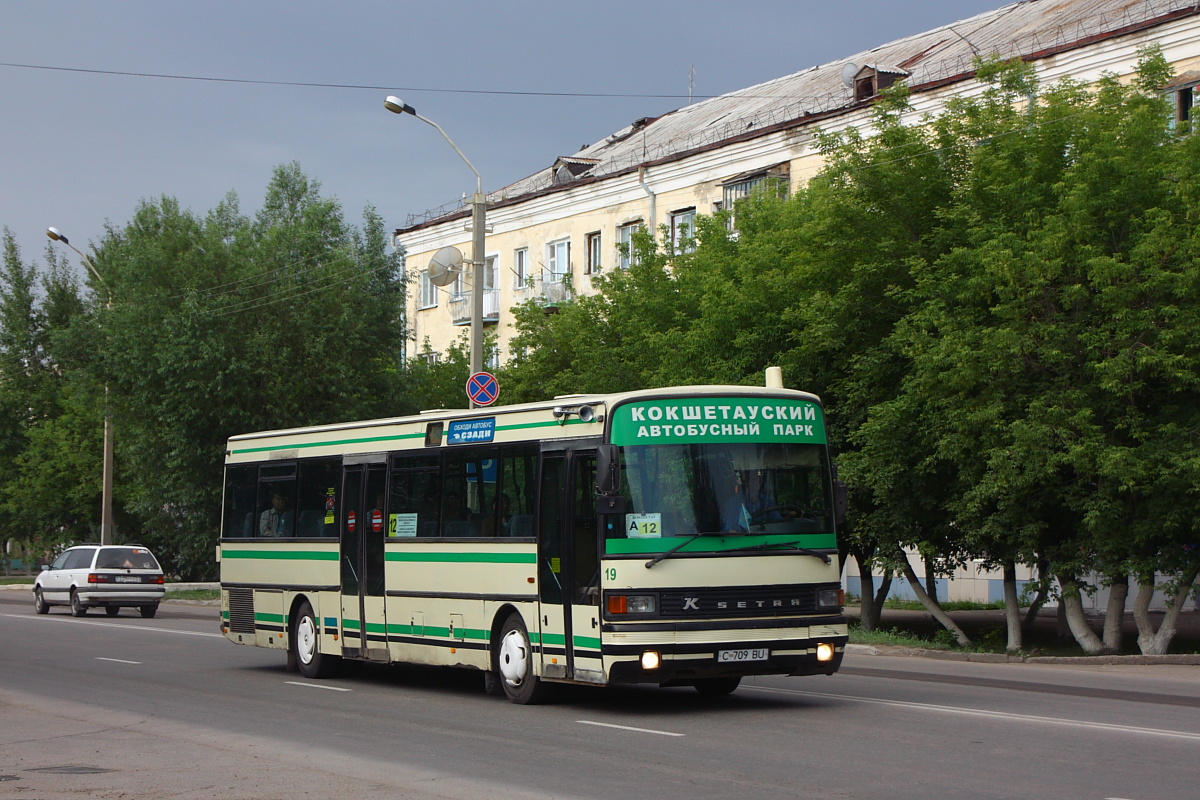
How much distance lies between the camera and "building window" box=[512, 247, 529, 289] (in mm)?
48469

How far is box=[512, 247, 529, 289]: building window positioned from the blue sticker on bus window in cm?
3387

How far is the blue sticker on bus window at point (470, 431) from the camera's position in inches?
552

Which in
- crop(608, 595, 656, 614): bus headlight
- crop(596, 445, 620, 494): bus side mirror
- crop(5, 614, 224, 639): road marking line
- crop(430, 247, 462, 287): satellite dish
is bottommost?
crop(5, 614, 224, 639): road marking line

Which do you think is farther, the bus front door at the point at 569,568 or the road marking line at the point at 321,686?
the road marking line at the point at 321,686

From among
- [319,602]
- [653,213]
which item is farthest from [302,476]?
[653,213]

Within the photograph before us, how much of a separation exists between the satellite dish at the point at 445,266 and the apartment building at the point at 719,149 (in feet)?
20.5

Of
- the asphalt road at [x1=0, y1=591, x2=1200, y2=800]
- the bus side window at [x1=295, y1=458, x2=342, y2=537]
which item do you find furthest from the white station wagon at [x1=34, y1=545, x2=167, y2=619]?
the bus side window at [x1=295, y1=458, x2=342, y2=537]

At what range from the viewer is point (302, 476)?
17141 millimetres

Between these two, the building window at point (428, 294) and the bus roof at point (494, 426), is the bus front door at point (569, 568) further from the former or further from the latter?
the building window at point (428, 294)

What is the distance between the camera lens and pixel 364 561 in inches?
621

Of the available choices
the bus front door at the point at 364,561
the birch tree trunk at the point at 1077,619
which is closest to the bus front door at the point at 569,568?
the bus front door at the point at 364,561

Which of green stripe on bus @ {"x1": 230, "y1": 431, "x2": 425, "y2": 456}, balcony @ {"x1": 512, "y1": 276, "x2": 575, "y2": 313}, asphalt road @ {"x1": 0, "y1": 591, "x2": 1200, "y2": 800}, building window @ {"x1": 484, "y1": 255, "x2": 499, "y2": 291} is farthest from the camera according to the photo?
building window @ {"x1": 484, "y1": 255, "x2": 499, "y2": 291}

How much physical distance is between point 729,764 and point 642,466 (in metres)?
3.34

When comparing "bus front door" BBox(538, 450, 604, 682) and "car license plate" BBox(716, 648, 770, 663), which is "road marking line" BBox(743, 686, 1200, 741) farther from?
"bus front door" BBox(538, 450, 604, 682)
